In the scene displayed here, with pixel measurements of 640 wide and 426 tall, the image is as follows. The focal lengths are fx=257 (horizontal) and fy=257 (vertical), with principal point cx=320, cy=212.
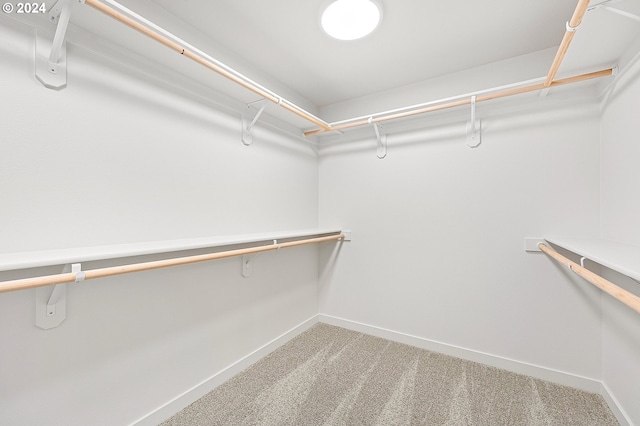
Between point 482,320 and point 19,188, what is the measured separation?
2660 mm

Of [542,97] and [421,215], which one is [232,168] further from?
[542,97]

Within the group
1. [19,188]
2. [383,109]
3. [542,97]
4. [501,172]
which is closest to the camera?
[19,188]

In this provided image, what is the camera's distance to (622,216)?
1.34 meters

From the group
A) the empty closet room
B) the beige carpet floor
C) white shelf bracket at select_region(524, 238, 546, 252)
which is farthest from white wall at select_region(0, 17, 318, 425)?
white shelf bracket at select_region(524, 238, 546, 252)

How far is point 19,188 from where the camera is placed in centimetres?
97

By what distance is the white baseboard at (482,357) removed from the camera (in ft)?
5.26

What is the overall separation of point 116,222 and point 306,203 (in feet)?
5.04

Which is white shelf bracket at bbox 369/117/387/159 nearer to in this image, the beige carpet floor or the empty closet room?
the empty closet room

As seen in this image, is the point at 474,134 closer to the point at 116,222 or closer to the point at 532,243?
the point at 532,243

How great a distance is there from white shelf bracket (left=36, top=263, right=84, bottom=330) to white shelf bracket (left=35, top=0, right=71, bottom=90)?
2.70ft

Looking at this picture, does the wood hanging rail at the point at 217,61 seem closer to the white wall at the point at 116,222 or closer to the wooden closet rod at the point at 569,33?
the wooden closet rod at the point at 569,33

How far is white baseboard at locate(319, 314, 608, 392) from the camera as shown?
1603 mm

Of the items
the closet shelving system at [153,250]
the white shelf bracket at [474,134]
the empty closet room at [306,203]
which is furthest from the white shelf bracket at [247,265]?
the white shelf bracket at [474,134]

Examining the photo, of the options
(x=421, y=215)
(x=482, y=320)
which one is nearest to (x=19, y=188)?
(x=421, y=215)
